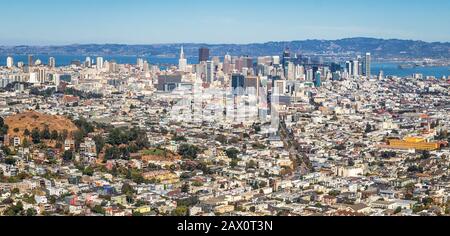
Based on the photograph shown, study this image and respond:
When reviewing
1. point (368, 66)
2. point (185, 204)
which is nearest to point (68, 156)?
point (185, 204)

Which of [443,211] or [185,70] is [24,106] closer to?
[185,70]

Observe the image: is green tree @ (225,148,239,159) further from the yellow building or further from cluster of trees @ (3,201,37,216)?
cluster of trees @ (3,201,37,216)

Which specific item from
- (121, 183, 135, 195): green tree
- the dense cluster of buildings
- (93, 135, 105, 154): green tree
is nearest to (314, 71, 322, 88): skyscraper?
the dense cluster of buildings

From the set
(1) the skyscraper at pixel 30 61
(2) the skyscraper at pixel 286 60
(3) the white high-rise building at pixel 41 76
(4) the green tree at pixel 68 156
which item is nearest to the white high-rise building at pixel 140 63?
(3) the white high-rise building at pixel 41 76

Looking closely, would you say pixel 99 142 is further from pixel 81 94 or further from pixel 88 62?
pixel 88 62
